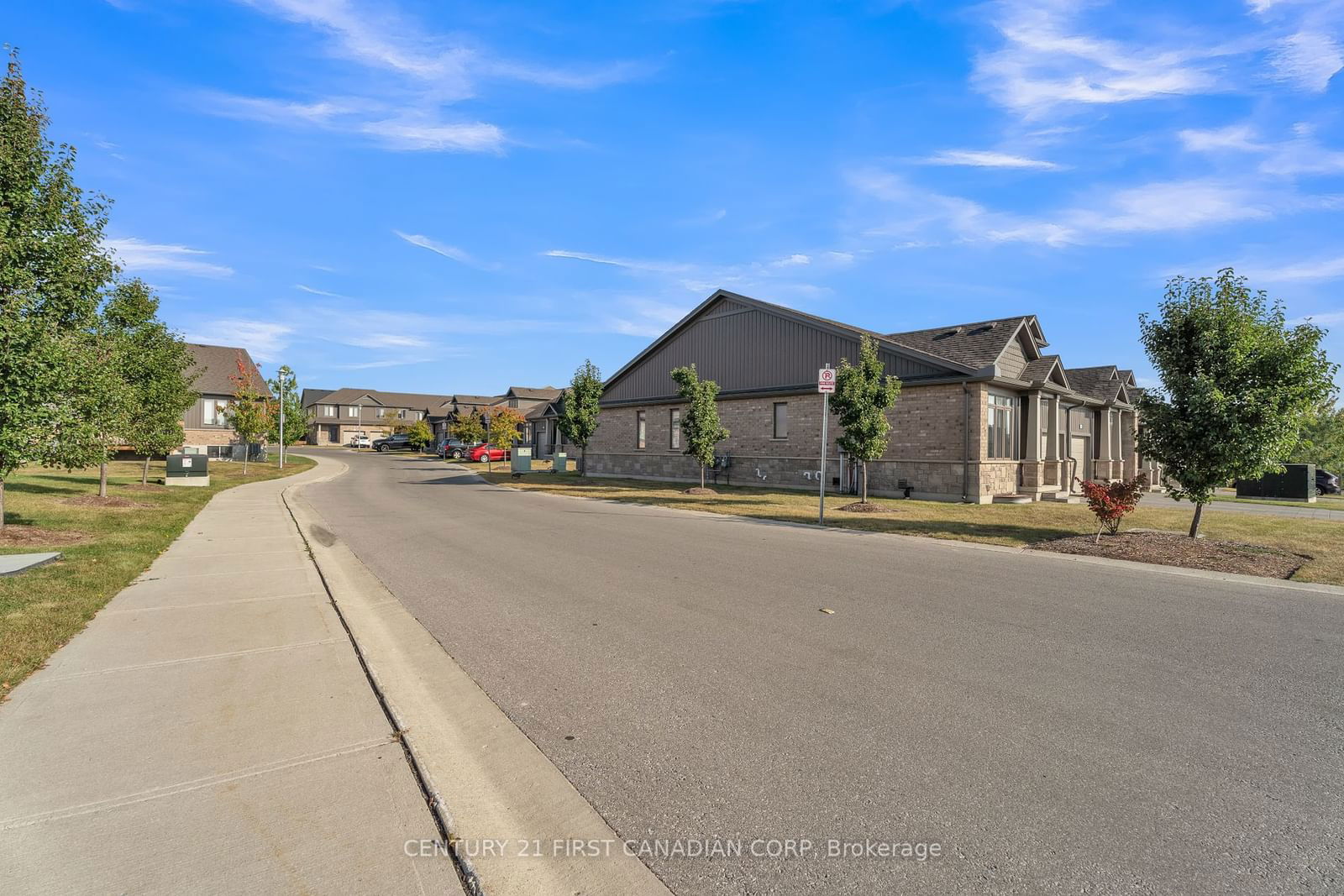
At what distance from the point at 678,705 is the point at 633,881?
1704 millimetres

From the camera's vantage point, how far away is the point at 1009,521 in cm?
1556

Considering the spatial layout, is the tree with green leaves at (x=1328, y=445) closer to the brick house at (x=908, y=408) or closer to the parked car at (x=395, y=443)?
the brick house at (x=908, y=408)

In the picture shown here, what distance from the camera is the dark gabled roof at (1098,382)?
2848 centimetres

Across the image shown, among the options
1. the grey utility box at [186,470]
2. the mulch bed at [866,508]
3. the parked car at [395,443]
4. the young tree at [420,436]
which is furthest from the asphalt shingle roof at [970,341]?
the parked car at [395,443]

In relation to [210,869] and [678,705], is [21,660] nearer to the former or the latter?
[210,869]

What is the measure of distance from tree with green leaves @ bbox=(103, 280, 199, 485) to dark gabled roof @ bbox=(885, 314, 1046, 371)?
23796mm

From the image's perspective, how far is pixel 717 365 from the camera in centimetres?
2898

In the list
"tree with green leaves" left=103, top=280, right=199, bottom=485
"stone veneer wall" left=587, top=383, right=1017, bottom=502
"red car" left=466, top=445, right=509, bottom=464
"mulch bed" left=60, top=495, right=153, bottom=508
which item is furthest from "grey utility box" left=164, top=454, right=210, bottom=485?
"red car" left=466, top=445, right=509, bottom=464

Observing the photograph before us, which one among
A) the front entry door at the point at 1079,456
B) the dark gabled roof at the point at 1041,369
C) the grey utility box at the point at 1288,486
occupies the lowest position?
the grey utility box at the point at 1288,486

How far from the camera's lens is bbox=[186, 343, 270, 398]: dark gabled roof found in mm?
51594

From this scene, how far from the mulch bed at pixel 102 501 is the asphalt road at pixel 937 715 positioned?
39.9ft

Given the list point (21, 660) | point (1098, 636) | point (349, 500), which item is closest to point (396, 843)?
point (21, 660)

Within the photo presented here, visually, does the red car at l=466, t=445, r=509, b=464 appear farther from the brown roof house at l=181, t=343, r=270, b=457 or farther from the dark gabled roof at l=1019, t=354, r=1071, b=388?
the dark gabled roof at l=1019, t=354, r=1071, b=388

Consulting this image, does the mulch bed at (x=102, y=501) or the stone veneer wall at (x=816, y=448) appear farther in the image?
the stone veneer wall at (x=816, y=448)
